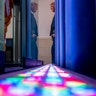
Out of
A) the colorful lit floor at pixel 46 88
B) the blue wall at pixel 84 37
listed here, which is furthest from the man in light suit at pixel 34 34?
the colorful lit floor at pixel 46 88

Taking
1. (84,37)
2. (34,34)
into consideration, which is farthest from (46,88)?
(34,34)

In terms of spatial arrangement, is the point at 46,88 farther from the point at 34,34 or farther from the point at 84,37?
the point at 34,34

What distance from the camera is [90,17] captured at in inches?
80.9

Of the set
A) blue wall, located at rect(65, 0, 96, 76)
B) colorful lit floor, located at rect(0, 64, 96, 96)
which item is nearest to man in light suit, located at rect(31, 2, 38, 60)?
blue wall, located at rect(65, 0, 96, 76)

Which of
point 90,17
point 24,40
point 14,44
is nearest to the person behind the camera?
point 90,17

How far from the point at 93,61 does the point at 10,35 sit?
18.4ft

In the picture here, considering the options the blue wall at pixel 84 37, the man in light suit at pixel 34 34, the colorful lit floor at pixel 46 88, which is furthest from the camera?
the man in light suit at pixel 34 34

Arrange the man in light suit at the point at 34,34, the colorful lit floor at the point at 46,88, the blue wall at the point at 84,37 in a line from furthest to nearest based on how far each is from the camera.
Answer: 1. the man in light suit at the point at 34,34
2. the blue wall at the point at 84,37
3. the colorful lit floor at the point at 46,88

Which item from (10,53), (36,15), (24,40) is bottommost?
(10,53)

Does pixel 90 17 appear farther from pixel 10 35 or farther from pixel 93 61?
pixel 10 35

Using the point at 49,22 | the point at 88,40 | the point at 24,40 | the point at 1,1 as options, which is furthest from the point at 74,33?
the point at 49,22

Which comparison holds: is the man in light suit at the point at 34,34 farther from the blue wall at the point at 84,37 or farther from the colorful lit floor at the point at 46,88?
the colorful lit floor at the point at 46,88

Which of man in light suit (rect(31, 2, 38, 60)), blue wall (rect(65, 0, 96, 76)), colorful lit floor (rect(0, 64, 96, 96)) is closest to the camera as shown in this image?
colorful lit floor (rect(0, 64, 96, 96))

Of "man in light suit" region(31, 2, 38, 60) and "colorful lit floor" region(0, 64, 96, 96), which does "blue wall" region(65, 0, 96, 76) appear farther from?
"man in light suit" region(31, 2, 38, 60)
